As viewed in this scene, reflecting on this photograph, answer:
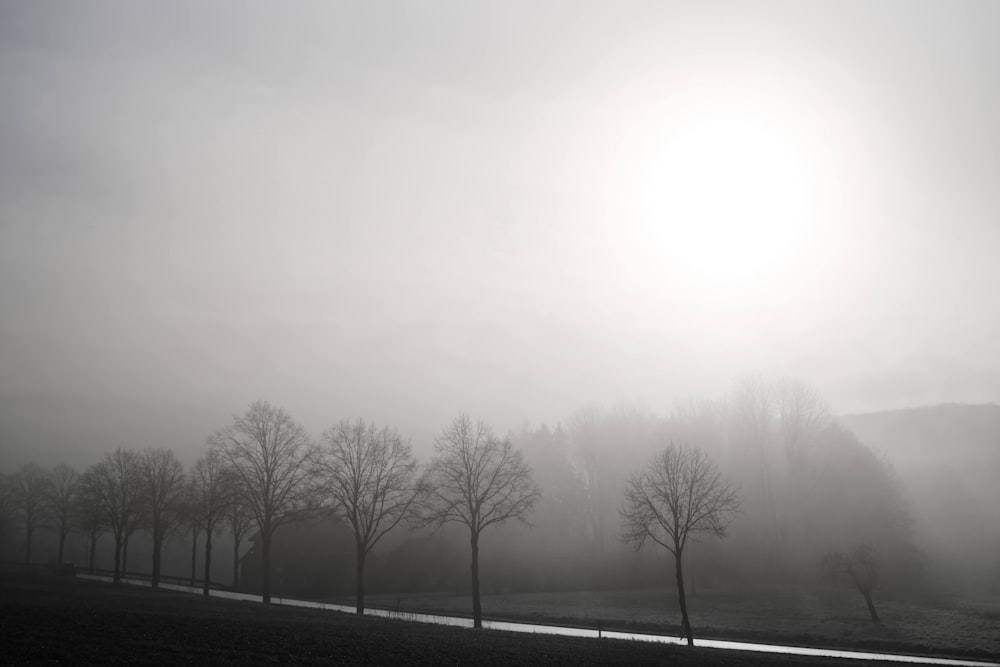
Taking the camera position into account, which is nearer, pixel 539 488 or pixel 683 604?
pixel 683 604

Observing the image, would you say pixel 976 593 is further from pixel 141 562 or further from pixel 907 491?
pixel 141 562

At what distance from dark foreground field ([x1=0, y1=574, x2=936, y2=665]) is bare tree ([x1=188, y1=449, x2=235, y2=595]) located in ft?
74.8

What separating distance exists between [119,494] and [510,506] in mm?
47920

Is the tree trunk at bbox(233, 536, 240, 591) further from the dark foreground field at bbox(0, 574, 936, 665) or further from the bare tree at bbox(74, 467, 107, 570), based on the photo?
the dark foreground field at bbox(0, 574, 936, 665)

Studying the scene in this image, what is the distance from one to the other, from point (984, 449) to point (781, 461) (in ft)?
132

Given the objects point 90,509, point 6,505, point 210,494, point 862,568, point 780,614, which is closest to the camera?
point 780,614

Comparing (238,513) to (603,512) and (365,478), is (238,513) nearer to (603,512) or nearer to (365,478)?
(365,478)

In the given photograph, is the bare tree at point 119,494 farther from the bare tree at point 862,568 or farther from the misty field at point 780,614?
the bare tree at point 862,568

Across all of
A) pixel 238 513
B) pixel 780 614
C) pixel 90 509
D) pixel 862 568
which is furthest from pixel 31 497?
pixel 862 568

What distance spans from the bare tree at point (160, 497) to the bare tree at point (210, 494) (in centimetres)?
175

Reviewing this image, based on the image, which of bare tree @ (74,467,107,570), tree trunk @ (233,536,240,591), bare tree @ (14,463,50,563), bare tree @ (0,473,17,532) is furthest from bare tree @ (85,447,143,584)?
bare tree @ (0,473,17,532)

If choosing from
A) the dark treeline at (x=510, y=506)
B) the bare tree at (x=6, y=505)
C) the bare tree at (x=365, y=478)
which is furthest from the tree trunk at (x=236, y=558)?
the bare tree at (x=6, y=505)

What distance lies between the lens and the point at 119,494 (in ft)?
238

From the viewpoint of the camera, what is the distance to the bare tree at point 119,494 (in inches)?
2717
